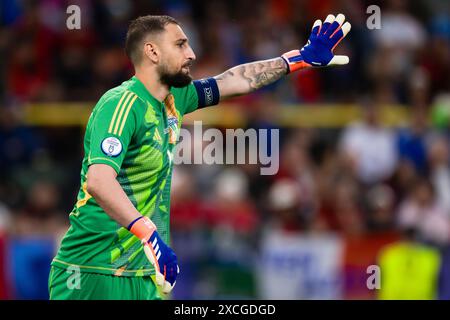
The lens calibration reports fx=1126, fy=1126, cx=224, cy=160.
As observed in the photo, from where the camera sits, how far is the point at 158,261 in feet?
19.6

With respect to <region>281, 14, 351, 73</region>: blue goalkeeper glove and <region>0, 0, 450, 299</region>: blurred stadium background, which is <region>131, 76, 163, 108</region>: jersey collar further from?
<region>0, 0, 450, 299</region>: blurred stadium background

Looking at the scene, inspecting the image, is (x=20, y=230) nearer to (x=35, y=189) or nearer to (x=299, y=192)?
(x=35, y=189)

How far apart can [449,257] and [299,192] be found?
1836 mm

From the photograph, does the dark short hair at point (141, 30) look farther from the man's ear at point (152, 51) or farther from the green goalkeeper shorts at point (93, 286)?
the green goalkeeper shorts at point (93, 286)

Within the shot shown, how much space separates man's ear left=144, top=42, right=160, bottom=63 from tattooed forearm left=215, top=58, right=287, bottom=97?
77 centimetres

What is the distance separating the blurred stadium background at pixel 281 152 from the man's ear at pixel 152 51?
222 inches

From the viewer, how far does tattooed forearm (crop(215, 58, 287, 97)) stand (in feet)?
24.3

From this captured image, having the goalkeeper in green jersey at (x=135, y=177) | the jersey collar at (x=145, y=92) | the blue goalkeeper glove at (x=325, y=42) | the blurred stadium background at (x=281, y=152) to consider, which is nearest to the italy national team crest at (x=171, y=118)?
the goalkeeper in green jersey at (x=135, y=177)

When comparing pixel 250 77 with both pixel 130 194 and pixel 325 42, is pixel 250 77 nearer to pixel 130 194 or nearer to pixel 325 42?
pixel 325 42

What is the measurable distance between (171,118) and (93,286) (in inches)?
44.5

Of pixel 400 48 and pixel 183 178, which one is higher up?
pixel 400 48

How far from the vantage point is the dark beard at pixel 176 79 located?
6699 mm
